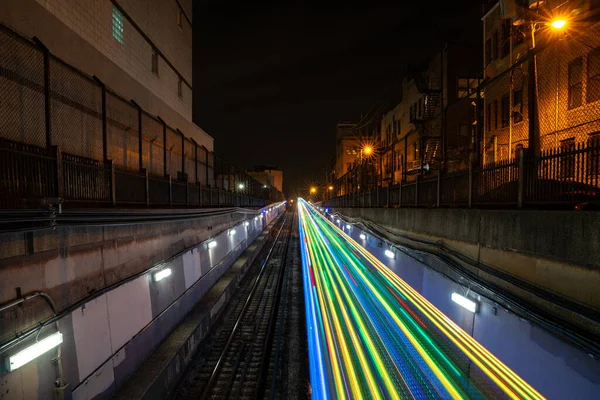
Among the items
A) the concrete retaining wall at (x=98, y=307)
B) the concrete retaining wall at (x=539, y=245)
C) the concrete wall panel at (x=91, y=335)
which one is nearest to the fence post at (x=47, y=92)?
the concrete retaining wall at (x=98, y=307)

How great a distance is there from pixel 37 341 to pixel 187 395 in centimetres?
407

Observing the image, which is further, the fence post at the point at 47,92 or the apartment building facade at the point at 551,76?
the apartment building facade at the point at 551,76

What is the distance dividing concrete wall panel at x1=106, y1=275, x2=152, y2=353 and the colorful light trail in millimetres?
3871

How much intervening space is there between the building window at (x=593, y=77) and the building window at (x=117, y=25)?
21.7 metres

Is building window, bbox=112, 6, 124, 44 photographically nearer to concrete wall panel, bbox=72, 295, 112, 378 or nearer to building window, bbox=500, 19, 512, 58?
concrete wall panel, bbox=72, 295, 112, 378

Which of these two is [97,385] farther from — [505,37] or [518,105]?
[505,37]

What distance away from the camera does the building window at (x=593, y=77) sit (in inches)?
544

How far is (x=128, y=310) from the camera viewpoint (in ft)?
21.1

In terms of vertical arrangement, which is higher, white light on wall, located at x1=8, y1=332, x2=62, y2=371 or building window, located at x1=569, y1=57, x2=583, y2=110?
building window, located at x1=569, y1=57, x2=583, y2=110

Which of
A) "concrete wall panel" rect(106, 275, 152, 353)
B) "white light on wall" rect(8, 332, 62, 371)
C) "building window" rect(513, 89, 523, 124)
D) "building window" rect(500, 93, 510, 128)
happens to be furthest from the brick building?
"building window" rect(500, 93, 510, 128)

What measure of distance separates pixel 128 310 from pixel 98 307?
97 cm

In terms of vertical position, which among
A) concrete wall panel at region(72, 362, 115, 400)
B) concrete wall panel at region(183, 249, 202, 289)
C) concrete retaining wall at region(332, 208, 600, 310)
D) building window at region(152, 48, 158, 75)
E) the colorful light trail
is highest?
building window at region(152, 48, 158, 75)

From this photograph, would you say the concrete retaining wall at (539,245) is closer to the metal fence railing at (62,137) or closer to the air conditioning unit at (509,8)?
the metal fence railing at (62,137)

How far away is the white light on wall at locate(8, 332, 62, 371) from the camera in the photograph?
3777 mm
